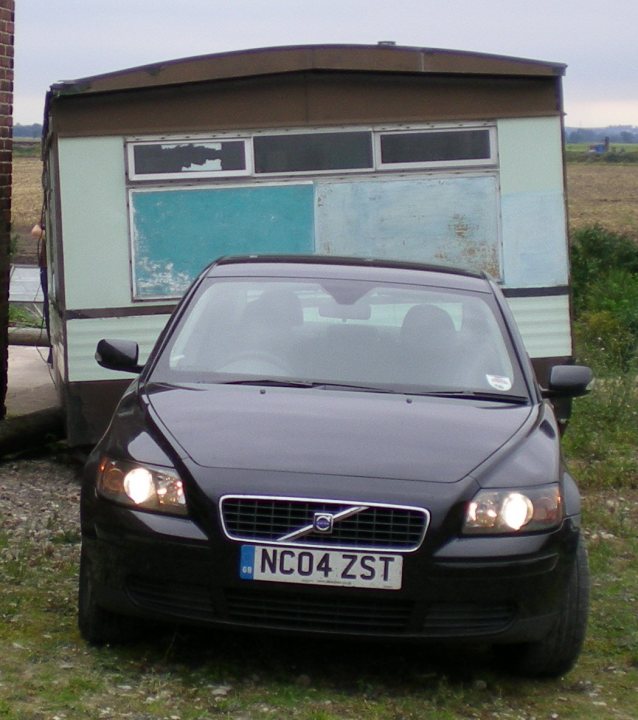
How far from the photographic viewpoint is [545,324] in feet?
34.5

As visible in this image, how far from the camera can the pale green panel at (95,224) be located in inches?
389

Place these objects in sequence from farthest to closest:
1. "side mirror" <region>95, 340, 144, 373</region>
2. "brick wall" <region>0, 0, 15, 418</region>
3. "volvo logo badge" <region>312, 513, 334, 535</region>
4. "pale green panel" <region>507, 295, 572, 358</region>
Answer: "brick wall" <region>0, 0, 15, 418</region>
"pale green panel" <region>507, 295, 572, 358</region>
"side mirror" <region>95, 340, 144, 373</region>
"volvo logo badge" <region>312, 513, 334, 535</region>

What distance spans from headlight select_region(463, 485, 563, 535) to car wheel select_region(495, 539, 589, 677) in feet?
1.02

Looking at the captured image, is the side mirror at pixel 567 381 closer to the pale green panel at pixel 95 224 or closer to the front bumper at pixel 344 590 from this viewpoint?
the front bumper at pixel 344 590

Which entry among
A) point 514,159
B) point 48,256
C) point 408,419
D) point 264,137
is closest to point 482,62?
point 514,159

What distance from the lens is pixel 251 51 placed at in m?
9.89

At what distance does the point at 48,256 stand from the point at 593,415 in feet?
15.7

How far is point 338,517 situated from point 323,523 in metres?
0.05

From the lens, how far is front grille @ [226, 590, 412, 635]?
489 cm

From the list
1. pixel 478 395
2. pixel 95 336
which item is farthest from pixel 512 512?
pixel 95 336

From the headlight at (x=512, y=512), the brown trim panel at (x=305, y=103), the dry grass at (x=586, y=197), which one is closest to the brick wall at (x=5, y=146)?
the brown trim panel at (x=305, y=103)

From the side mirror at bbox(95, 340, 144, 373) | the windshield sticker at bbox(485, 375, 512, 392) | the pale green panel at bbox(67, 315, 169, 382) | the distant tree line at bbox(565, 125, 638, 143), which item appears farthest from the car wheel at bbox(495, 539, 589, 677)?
the distant tree line at bbox(565, 125, 638, 143)

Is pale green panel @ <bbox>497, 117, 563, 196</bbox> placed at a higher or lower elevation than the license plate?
higher

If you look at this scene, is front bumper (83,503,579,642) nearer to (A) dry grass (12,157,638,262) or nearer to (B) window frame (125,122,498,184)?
(B) window frame (125,122,498,184)
